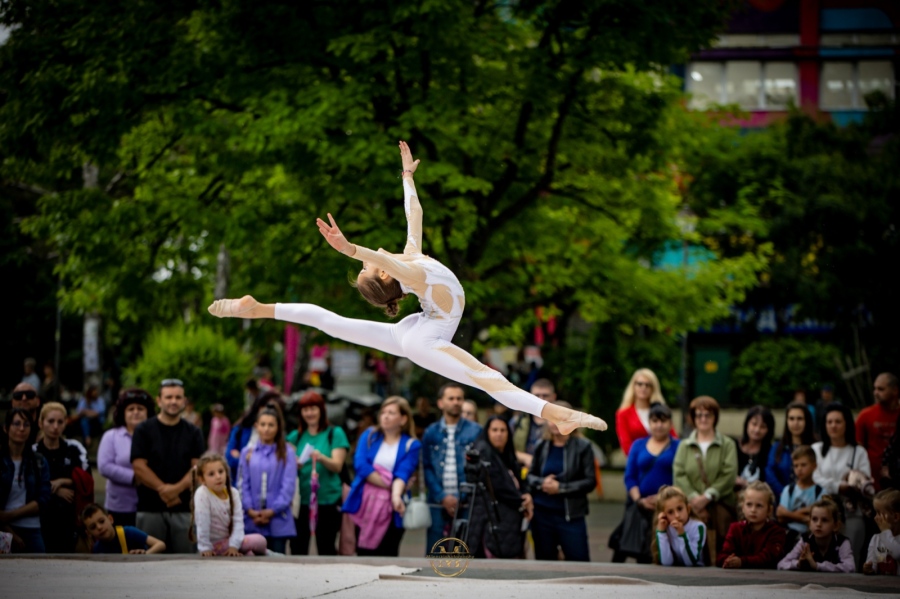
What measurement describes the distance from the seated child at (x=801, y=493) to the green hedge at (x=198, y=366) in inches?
381

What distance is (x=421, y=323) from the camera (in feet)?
23.4

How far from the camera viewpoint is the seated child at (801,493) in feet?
28.6

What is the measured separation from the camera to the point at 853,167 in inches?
1120

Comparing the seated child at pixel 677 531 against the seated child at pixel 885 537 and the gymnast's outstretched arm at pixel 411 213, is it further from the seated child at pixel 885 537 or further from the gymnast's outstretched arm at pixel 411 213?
the gymnast's outstretched arm at pixel 411 213

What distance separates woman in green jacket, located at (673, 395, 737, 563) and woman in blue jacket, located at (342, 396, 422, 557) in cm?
235

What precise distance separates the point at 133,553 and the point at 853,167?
24301 mm

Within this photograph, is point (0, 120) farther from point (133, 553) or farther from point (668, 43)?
point (668, 43)

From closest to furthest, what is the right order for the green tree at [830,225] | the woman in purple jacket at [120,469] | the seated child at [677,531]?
the seated child at [677,531] < the woman in purple jacket at [120,469] < the green tree at [830,225]

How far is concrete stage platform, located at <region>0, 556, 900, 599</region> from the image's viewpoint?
22.2 ft

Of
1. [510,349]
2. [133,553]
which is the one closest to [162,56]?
[133,553]

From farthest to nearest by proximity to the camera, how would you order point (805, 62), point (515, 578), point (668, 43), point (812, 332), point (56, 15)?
point (805, 62) < point (812, 332) < point (56, 15) < point (668, 43) < point (515, 578)

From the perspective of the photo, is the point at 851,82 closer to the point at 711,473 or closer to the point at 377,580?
the point at 711,473

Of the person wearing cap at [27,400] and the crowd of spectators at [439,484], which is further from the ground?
the person wearing cap at [27,400]

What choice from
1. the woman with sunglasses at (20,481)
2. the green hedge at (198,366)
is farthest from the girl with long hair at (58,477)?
the green hedge at (198,366)
